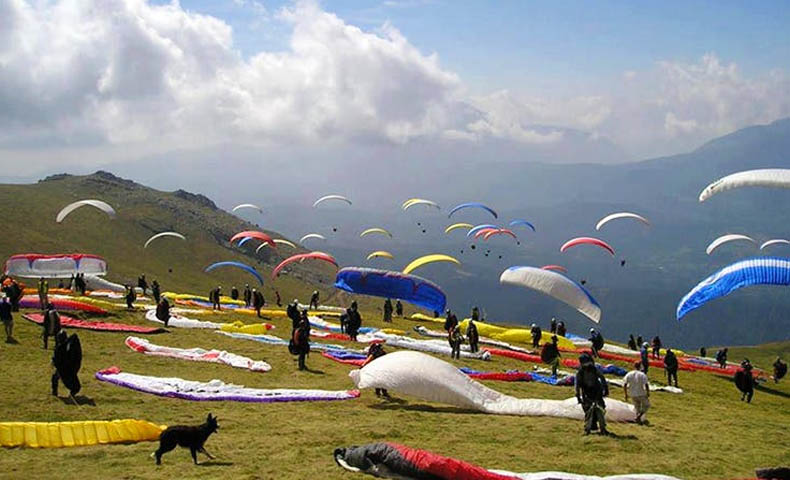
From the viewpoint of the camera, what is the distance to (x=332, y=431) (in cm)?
1534

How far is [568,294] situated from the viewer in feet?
97.1

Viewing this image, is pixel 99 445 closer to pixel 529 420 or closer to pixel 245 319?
pixel 529 420

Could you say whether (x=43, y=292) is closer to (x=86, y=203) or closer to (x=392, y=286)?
(x=86, y=203)

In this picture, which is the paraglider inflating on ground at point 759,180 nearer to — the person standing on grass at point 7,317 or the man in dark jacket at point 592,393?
the man in dark jacket at point 592,393

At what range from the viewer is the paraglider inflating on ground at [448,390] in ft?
58.4

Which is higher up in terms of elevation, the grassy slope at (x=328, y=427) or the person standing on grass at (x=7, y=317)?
the person standing on grass at (x=7, y=317)

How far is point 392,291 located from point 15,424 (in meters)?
22.1

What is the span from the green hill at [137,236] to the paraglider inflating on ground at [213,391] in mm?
81202

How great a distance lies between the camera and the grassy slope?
1256 centimetres

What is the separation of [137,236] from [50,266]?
326ft

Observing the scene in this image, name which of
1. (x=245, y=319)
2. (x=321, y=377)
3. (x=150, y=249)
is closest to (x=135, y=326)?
(x=245, y=319)

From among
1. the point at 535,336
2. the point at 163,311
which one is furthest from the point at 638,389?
the point at 163,311

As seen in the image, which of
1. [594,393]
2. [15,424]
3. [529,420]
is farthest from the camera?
[529,420]

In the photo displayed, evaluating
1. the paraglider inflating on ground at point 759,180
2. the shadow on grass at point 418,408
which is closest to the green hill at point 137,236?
the shadow on grass at point 418,408
